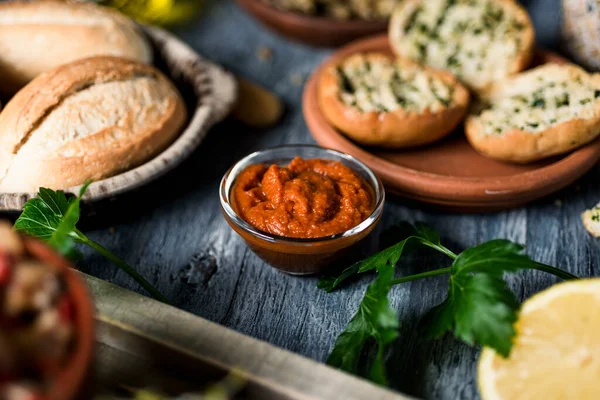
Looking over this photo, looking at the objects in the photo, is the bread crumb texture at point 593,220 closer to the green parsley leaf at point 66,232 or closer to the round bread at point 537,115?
the round bread at point 537,115

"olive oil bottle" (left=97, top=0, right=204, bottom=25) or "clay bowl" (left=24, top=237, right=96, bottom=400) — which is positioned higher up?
"clay bowl" (left=24, top=237, right=96, bottom=400)

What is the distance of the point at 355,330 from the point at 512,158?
939 mm

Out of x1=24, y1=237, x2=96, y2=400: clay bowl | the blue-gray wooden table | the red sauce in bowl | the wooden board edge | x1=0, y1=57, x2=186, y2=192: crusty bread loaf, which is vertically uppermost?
x1=24, y1=237, x2=96, y2=400: clay bowl

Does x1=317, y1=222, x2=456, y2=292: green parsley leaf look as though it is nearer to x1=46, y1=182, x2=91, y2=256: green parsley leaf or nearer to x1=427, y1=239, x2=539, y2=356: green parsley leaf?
x1=427, y1=239, x2=539, y2=356: green parsley leaf

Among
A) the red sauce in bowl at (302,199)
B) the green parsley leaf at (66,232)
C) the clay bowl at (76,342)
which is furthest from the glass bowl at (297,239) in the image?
the clay bowl at (76,342)

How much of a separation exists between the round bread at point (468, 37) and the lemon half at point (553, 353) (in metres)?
1.18

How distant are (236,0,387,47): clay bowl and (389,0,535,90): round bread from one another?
15.2 inches

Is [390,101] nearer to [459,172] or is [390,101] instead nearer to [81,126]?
[459,172]

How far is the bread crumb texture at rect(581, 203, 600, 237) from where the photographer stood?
213 cm

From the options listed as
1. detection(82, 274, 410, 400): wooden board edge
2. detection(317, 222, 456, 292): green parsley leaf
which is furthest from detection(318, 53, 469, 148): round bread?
detection(82, 274, 410, 400): wooden board edge

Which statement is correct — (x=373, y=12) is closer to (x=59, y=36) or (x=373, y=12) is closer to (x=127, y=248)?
(x=59, y=36)

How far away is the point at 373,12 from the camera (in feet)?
10.1

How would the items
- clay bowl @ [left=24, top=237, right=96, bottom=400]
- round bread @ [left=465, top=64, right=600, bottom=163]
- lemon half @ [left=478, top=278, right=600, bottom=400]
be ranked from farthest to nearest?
1. round bread @ [left=465, top=64, right=600, bottom=163]
2. lemon half @ [left=478, top=278, right=600, bottom=400]
3. clay bowl @ [left=24, top=237, right=96, bottom=400]

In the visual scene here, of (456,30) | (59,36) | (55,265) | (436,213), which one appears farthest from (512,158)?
(59,36)
